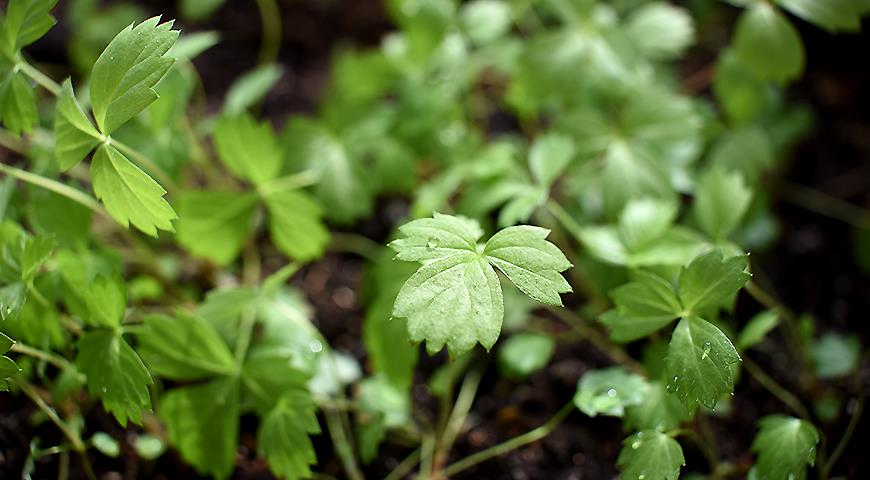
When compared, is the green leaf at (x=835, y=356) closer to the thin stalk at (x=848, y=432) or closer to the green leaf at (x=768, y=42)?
the thin stalk at (x=848, y=432)

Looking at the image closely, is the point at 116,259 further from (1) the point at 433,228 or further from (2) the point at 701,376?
(2) the point at 701,376

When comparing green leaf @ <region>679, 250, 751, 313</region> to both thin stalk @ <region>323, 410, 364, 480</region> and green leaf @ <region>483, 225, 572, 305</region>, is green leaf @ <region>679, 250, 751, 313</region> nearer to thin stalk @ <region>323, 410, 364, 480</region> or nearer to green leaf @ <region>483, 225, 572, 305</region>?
green leaf @ <region>483, 225, 572, 305</region>

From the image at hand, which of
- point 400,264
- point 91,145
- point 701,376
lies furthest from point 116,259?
point 701,376

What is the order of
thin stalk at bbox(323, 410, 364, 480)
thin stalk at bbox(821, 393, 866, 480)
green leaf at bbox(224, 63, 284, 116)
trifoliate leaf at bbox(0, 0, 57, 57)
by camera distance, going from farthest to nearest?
green leaf at bbox(224, 63, 284, 116) < thin stalk at bbox(323, 410, 364, 480) < thin stalk at bbox(821, 393, 866, 480) < trifoliate leaf at bbox(0, 0, 57, 57)

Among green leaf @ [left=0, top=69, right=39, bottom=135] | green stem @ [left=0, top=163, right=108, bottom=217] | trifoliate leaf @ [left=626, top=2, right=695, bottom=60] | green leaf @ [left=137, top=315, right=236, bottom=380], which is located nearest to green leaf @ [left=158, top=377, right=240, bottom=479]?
green leaf @ [left=137, top=315, right=236, bottom=380]

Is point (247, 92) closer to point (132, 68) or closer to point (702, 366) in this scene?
point (132, 68)

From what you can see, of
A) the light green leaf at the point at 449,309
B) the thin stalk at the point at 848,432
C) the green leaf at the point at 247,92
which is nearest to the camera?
the light green leaf at the point at 449,309

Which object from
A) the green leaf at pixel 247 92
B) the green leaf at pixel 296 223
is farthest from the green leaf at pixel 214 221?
the green leaf at pixel 247 92
